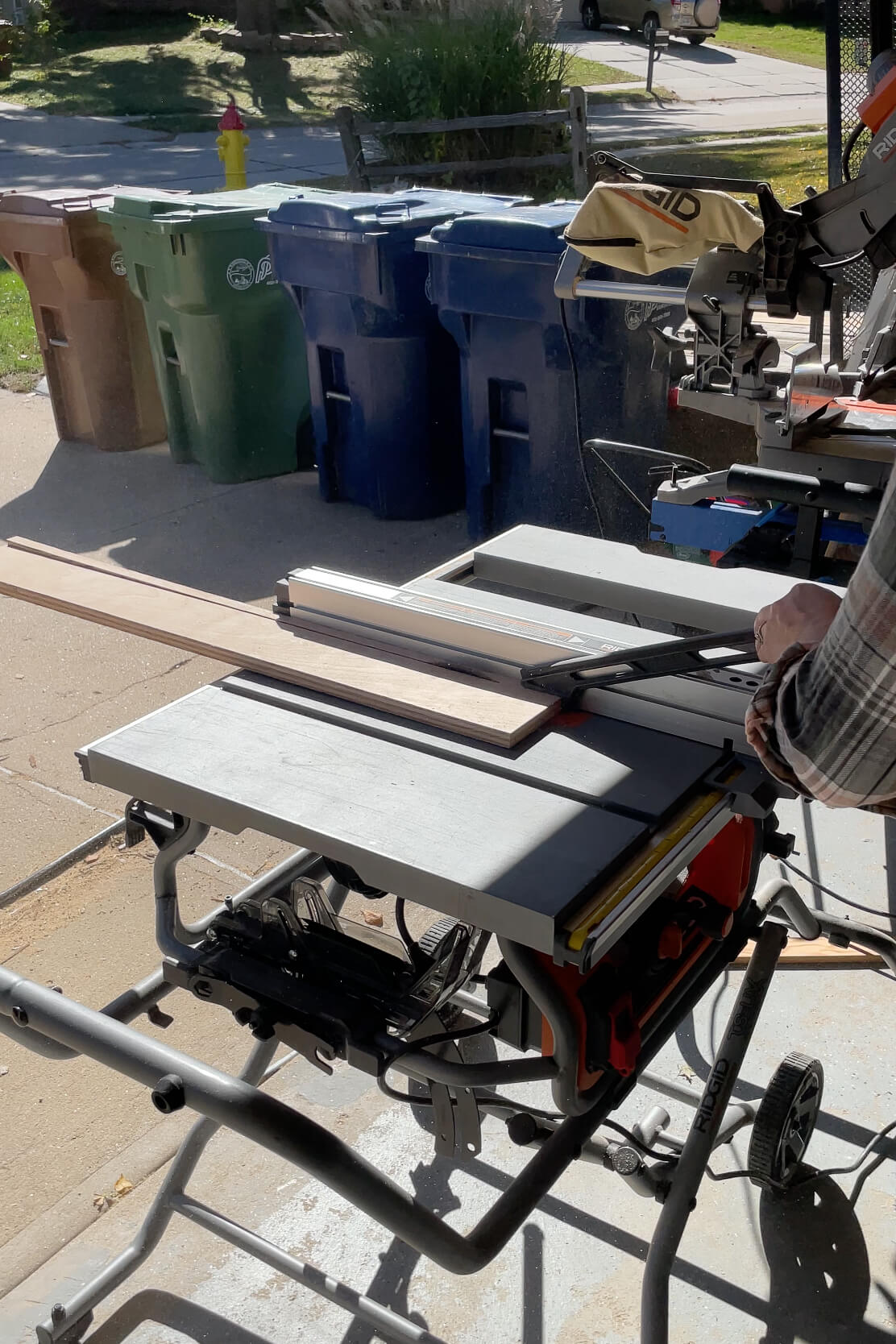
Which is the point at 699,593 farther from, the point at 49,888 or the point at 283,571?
the point at 283,571

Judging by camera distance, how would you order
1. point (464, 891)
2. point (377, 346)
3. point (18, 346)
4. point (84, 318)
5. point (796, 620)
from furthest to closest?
point (18, 346)
point (84, 318)
point (377, 346)
point (796, 620)
point (464, 891)

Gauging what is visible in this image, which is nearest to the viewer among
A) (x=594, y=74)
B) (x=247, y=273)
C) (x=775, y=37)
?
(x=247, y=273)

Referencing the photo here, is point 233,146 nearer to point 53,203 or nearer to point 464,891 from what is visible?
point 53,203

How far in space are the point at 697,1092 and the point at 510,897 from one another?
1398mm

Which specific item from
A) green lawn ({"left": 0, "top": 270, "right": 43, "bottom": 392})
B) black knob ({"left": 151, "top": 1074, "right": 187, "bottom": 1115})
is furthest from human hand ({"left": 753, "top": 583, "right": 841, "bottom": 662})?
green lawn ({"left": 0, "top": 270, "right": 43, "bottom": 392})

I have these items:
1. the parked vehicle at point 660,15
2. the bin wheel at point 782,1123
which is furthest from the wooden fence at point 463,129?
the parked vehicle at point 660,15

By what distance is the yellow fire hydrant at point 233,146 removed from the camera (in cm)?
1002

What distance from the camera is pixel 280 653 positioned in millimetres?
1977

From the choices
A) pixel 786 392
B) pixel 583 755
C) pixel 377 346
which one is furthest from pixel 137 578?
pixel 377 346

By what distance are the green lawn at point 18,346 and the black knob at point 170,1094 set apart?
813cm

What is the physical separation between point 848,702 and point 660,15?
26.7 m

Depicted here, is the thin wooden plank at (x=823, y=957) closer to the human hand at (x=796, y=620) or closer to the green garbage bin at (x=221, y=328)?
the human hand at (x=796, y=620)

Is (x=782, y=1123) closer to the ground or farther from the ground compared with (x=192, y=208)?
closer to the ground

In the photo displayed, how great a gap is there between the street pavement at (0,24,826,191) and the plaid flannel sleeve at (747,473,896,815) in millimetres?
13980
